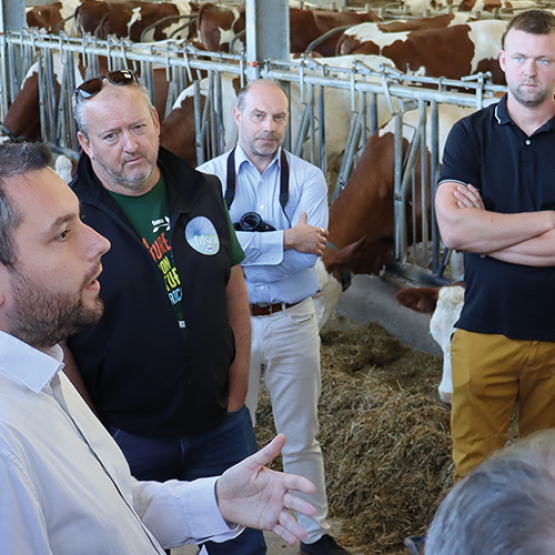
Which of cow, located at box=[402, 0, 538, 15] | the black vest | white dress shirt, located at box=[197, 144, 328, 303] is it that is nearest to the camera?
the black vest

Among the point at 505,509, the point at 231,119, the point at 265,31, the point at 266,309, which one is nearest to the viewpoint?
the point at 505,509

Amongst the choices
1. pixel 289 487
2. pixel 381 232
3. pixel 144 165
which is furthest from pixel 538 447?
pixel 381 232

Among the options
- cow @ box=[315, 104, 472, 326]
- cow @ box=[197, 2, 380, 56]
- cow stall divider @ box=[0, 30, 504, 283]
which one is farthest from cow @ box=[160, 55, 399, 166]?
cow @ box=[197, 2, 380, 56]

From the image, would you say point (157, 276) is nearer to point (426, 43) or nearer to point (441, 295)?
point (441, 295)

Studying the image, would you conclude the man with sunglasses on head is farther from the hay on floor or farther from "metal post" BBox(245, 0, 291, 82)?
"metal post" BBox(245, 0, 291, 82)

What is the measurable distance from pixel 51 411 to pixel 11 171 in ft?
1.26

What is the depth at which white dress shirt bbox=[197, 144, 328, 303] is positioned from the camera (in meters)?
2.90

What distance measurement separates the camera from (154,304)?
2010mm

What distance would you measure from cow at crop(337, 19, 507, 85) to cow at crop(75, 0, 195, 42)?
20.3 feet

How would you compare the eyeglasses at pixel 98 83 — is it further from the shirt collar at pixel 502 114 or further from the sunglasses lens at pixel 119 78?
the shirt collar at pixel 502 114

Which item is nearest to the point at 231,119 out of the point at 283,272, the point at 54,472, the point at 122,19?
the point at 283,272

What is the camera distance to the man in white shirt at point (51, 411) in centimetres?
108

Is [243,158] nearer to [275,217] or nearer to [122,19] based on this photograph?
[275,217]

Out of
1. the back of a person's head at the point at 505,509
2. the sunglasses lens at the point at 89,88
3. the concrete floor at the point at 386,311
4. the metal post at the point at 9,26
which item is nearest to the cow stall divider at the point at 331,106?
the concrete floor at the point at 386,311
